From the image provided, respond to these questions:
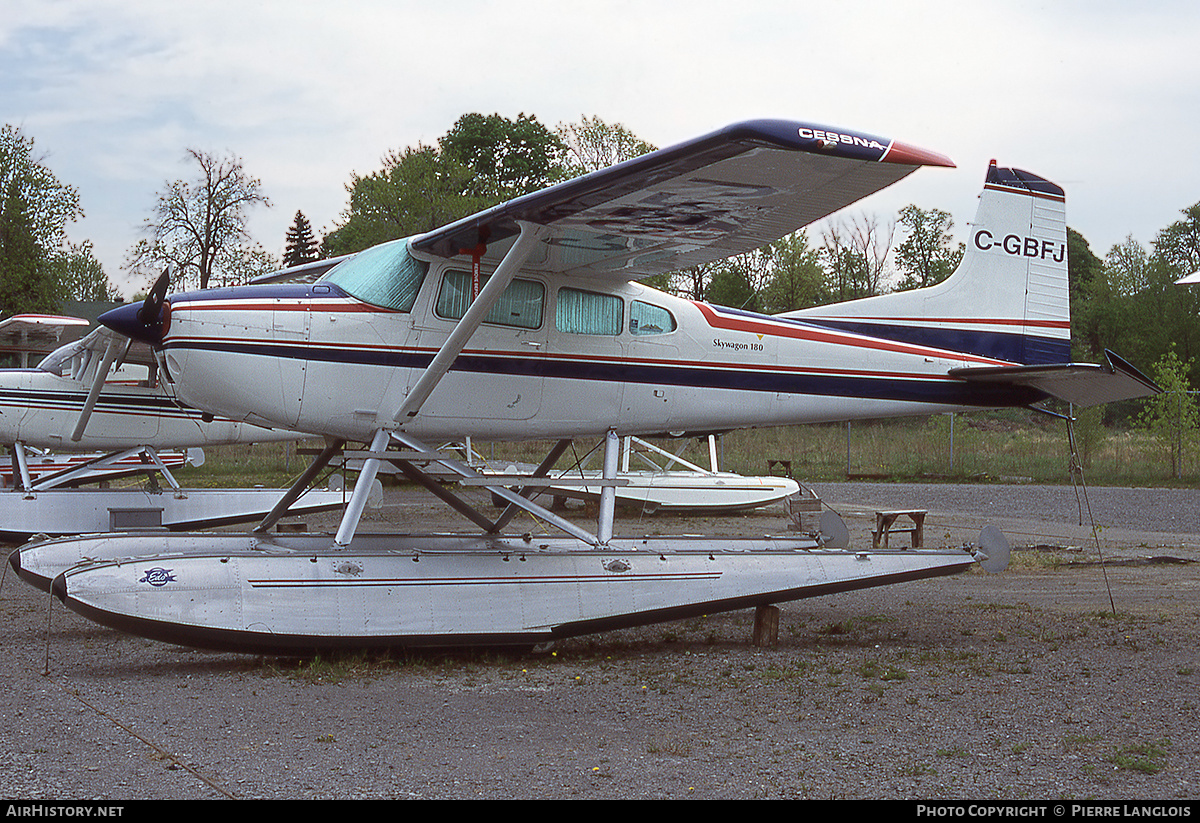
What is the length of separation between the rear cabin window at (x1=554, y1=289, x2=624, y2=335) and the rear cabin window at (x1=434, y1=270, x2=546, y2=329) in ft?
0.61

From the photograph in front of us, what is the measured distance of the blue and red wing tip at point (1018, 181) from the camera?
9000 millimetres

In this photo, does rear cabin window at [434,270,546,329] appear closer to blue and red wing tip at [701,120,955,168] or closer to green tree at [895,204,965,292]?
blue and red wing tip at [701,120,955,168]

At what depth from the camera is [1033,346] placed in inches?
357

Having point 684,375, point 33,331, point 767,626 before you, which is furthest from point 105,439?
point 767,626

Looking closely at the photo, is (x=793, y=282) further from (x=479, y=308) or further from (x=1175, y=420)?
(x=479, y=308)

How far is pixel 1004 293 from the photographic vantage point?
9047mm

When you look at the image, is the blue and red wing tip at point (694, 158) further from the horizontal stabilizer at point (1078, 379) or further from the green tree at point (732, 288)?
the green tree at point (732, 288)

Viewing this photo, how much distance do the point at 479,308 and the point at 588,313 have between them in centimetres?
136

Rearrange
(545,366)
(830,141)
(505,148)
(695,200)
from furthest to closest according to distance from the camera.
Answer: (505,148) → (545,366) → (695,200) → (830,141)

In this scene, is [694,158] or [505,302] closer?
[694,158]

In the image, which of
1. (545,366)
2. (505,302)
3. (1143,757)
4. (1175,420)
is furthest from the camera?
(1175,420)

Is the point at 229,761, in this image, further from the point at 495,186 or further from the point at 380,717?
the point at 495,186

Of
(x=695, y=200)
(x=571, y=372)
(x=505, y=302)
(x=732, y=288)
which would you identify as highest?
(x=732, y=288)

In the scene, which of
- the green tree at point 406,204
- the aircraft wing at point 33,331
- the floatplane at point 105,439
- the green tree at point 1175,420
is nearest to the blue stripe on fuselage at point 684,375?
the floatplane at point 105,439
